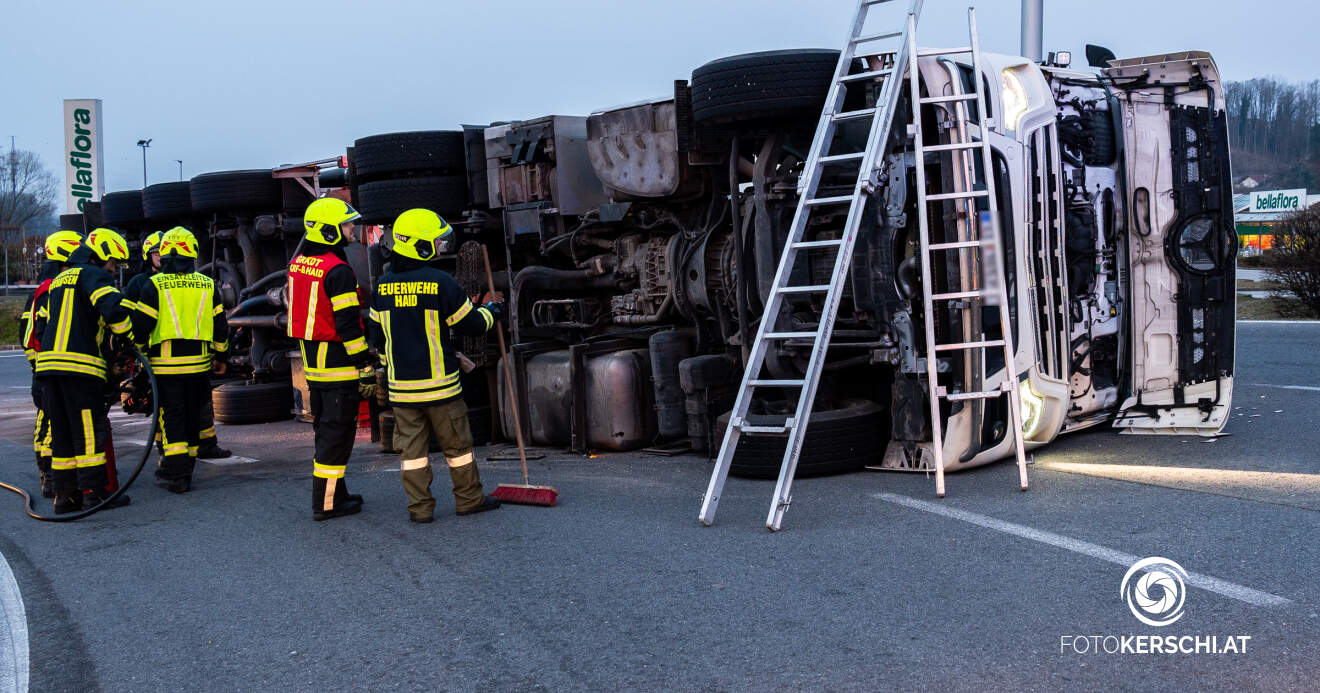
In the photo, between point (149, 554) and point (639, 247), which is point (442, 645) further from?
point (639, 247)

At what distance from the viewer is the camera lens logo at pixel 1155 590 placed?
3643 millimetres

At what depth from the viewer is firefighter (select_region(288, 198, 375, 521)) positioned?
6.21 meters

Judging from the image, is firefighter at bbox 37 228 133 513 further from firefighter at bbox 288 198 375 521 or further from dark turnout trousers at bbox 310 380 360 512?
dark turnout trousers at bbox 310 380 360 512

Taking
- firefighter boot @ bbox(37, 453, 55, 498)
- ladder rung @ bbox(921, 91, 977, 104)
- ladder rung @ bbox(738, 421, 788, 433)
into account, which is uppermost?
ladder rung @ bbox(921, 91, 977, 104)

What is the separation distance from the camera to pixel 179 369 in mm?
7578

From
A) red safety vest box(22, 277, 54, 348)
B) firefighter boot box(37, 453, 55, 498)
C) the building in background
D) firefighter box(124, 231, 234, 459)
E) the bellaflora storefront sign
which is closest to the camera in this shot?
red safety vest box(22, 277, 54, 348)

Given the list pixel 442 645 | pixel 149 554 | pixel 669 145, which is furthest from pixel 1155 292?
pixel 149 554

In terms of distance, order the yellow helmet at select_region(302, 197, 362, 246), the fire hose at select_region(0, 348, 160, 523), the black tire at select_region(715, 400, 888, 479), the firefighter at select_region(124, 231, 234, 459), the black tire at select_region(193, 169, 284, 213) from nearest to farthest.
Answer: the black tire at select_region(715, 400, 888, 479), the yellow helmet at select_region(302, 197, 362, 246), the fire hose at select_region(0, 348, 160, 523), the firefighter at select_region(124, 231, 234, 459), the black tire at select_region(193, 169, 284, 213)

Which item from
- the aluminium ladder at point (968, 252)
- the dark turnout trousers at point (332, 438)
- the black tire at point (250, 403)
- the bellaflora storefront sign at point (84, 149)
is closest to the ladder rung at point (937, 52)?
the aluminium ladder at point (968, 252)

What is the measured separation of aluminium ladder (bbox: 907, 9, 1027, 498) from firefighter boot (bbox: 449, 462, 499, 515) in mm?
2461

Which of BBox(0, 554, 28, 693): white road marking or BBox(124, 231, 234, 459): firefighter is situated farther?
BBox(124, 231, 234, 459): firefighter

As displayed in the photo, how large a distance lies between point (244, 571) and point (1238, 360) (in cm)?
1007

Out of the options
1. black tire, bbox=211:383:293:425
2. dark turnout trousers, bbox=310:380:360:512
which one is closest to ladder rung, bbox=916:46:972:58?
dark turnout trousers, bbox=310:380:360:512

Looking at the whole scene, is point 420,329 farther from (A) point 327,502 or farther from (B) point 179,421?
(B) point 179,421
